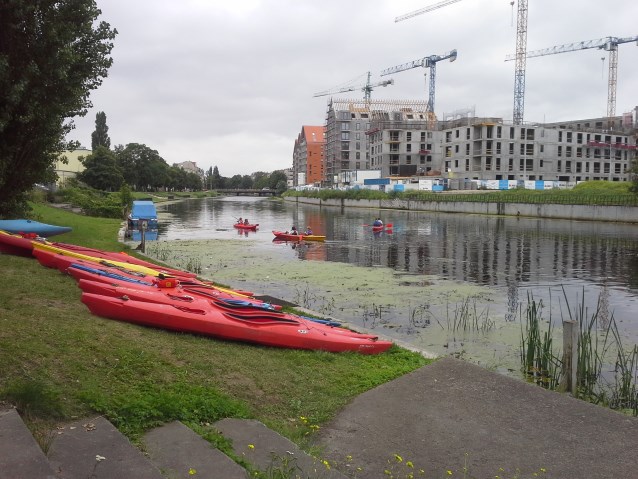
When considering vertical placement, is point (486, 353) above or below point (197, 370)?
below

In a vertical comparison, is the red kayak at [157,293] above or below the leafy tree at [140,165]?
below

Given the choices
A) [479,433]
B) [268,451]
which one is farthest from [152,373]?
[479,433]

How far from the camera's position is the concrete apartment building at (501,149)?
92062 mm

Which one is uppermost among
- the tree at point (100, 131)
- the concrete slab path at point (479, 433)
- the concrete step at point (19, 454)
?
the tree at point (100, 131)

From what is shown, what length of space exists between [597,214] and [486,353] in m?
49.1

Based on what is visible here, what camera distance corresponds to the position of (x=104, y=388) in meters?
5.73

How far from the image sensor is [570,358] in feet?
27.1

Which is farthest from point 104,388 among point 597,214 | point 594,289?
point 597,214

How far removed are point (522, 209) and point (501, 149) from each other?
109 ft

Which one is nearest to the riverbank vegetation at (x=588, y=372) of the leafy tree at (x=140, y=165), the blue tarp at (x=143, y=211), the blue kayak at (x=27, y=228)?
the blue kayak at (x=27, y=228)

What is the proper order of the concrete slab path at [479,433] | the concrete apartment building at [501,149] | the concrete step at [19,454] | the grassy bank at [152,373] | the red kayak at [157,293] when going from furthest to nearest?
1. the concrete apartment building at [501,149]
2. the red kayak at [157,293]
3. the concrete slab path at [479,433]
4. the grassy bank at [152,373]
5. the concrete step at [19,454]

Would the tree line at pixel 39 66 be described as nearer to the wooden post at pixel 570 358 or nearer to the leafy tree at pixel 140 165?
the wooden post at pixel 570 358

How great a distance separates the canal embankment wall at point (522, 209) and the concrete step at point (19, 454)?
55437 millimetres

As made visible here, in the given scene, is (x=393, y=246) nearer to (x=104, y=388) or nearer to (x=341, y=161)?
(x=104, y=388)
